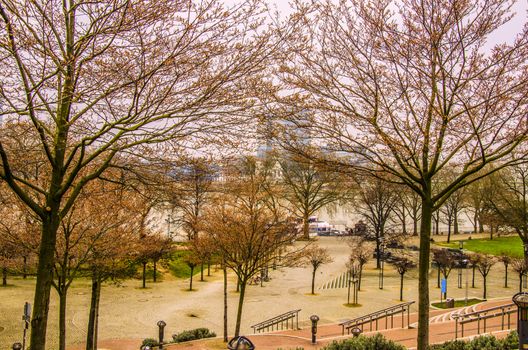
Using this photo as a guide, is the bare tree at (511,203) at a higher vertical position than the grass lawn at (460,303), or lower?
higher

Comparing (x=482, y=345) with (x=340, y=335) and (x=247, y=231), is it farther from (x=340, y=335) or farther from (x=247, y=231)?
(x=247, y=231)

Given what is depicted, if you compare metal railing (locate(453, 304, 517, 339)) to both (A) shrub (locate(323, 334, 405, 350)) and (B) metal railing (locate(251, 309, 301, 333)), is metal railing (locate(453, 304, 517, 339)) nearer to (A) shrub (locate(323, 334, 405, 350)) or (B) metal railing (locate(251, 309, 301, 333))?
(A) shrub (locate(323, 334, 405, 350))

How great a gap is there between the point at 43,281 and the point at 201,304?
17305mm

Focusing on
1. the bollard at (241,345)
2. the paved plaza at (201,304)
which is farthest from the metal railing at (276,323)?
the bollard at (241,345)

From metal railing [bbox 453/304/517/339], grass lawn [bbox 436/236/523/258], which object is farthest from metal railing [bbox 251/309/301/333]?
grass lawn [bbox 436/236/523/258]

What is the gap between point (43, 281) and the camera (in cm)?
720

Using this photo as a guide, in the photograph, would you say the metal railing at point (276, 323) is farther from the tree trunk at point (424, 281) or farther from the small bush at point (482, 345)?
the tree trunk at point (424, 281)

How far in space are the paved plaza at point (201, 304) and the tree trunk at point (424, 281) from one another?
255 inches

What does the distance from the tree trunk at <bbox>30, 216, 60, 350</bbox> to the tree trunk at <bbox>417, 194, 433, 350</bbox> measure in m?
6.53

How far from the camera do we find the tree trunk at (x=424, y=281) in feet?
28.5

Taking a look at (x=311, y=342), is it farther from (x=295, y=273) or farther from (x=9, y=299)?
(x=295, y=273)

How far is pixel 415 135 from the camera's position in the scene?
9.34 metres

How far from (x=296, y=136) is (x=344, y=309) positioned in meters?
15.9

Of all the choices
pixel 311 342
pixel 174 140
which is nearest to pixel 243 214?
pixel 311 342
